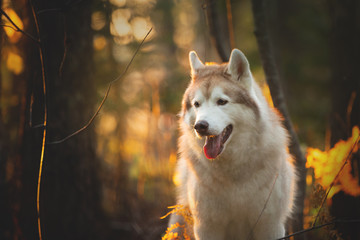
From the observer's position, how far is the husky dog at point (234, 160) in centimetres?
286

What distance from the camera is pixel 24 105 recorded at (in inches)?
131

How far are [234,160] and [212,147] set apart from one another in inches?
11.9

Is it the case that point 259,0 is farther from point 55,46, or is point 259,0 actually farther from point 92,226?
point 92,226

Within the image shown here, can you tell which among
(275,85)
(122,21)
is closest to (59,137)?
(122,21)

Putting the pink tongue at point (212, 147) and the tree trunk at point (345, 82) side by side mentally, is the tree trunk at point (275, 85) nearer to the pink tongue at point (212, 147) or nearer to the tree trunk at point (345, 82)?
the tree trunk at point (345, 82)

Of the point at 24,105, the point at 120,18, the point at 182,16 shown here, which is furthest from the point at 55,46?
the point at 182,16

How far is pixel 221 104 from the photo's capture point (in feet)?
9.91

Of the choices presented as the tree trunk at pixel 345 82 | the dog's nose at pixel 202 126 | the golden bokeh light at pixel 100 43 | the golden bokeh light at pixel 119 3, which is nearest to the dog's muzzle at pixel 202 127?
the dog's nose at pixel 202 126

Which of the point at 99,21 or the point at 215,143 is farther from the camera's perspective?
the point at 99,21

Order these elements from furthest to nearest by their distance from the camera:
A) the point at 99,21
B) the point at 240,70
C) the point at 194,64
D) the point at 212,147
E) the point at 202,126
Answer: the point at 99,21, the point at 194,64, the point at 240,70, the point at 212,147, the point at 202,126

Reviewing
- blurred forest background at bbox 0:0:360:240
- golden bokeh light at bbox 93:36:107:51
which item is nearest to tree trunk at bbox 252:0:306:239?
blurred forest background at bbox 0:0:360:240

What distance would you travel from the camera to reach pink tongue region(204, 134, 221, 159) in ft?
9.38

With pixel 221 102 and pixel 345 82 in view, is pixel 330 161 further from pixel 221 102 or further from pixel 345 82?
pixel 345 82

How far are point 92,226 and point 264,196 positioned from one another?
8.94 feet
